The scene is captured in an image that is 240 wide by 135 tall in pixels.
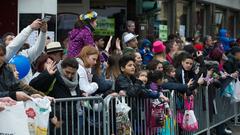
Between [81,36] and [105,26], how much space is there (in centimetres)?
706

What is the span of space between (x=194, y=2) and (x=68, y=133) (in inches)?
625

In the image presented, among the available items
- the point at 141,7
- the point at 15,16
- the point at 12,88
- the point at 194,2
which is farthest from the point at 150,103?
the point at 194,2

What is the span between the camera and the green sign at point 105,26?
1569cm

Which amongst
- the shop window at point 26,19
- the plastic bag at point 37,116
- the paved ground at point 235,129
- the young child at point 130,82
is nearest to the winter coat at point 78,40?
the young child at point 130,82

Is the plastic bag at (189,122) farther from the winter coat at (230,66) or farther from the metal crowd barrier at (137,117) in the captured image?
the winter coat at (230,66)

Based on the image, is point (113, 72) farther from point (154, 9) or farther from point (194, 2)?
point (194, 2)

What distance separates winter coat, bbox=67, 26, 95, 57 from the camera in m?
8.95

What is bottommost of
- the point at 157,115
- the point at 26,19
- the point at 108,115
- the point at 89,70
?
the point at 157,115

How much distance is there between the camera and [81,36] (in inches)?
352

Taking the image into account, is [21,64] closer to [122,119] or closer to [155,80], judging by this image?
[122,119]

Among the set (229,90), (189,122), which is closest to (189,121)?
(189,122)

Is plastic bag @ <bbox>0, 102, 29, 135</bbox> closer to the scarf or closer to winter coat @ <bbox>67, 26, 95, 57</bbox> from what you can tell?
the scarf

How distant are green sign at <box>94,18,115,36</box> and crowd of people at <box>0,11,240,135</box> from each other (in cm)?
403

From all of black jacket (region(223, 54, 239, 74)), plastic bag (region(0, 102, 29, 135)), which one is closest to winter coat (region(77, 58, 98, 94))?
plastic bag (region(0, 102, 29, 135))
